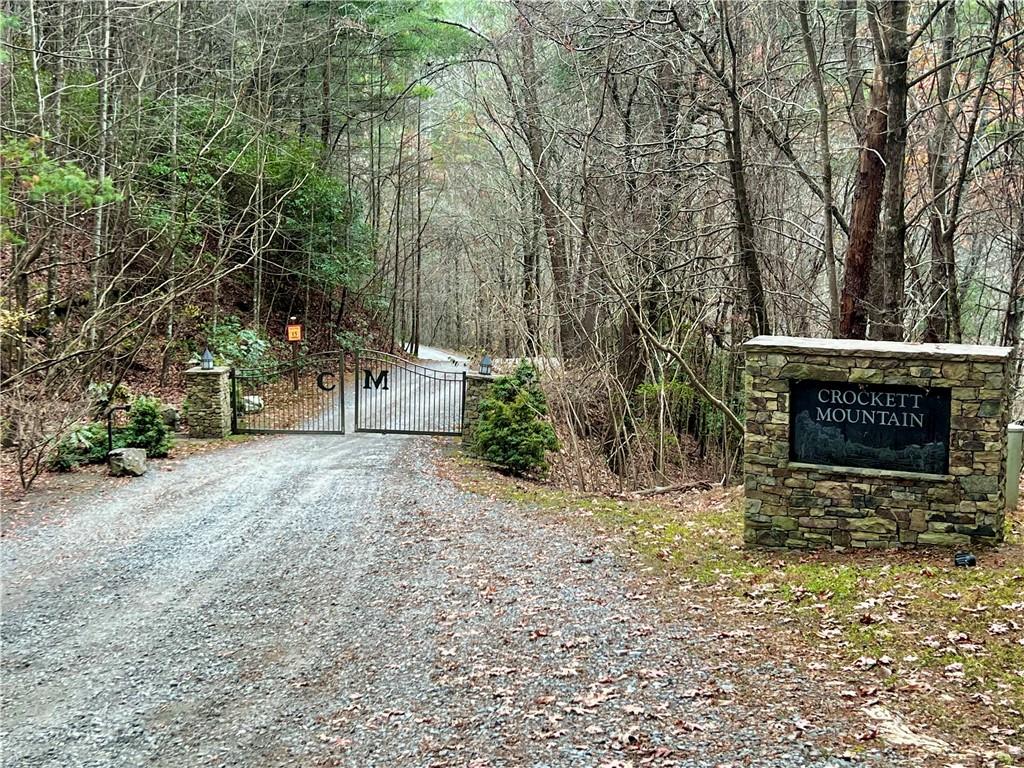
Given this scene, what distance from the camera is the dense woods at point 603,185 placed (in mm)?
9984

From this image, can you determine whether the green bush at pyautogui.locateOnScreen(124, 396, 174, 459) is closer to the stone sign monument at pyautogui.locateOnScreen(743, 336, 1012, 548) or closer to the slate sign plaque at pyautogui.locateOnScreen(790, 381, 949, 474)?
the stone sign monument at pyautogui.locateOnScreen(743, 336, 1012, 548)

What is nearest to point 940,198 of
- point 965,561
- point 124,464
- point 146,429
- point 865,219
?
point 865,219

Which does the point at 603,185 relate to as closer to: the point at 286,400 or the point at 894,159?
the point at 894,159

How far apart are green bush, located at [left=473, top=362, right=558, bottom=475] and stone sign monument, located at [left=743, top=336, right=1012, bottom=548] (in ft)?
19.1

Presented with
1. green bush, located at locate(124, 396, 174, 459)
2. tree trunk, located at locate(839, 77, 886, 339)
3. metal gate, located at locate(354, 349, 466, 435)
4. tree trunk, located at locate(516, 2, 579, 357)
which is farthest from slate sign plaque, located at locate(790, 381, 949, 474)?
green bush, located at locate(124, 396, 174, 459)

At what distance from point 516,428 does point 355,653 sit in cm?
730

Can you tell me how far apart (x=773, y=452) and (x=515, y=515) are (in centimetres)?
378

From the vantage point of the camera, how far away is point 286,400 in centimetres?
1895

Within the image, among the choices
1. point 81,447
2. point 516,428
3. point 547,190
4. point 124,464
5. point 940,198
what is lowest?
point 124,464

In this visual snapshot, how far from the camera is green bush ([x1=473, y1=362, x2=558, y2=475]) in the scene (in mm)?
12664

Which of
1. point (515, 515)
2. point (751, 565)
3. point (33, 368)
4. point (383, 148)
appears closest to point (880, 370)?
point (751, 565)

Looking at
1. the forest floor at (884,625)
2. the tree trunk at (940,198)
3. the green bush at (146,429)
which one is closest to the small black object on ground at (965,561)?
the forest floor at (884,625)

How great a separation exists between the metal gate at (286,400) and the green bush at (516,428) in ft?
9.19

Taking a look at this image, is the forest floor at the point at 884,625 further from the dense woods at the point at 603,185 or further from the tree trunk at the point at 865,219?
the dense woods at the point at 603,185
